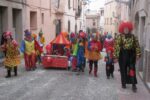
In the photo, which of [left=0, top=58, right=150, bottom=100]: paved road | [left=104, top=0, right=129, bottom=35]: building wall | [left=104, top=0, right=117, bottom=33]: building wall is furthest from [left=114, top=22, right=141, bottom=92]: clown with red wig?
[left=104, top=0, right=117, bottom=33]: building wall

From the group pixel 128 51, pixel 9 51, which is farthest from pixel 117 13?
pixel 128 51

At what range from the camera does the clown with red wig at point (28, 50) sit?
12.5 meters

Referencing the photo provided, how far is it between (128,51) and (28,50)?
466cm

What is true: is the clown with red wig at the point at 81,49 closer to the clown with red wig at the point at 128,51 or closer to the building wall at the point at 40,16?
the clown with red wig at the point at 128,51

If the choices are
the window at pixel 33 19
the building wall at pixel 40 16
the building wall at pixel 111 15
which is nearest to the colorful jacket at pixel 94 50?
the building wall at pixel 40 16

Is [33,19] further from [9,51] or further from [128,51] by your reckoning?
[128,51]

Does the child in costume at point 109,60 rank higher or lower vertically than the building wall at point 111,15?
lower

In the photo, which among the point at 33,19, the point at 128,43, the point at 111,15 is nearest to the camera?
the point at 128,43

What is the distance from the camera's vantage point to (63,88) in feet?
30.9

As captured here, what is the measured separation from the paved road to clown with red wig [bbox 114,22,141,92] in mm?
493

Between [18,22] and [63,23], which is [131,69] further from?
[63,23]

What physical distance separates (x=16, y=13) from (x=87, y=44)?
740cm

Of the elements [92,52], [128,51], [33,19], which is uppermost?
[33,19]

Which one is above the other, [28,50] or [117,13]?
[117,13]
